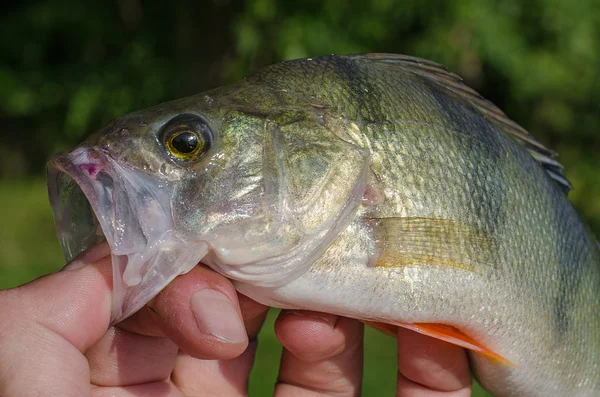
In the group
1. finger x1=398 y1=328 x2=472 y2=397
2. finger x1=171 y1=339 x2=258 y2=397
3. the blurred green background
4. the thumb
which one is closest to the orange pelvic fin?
finger x1=398 y1=328 x2=472 y2=397

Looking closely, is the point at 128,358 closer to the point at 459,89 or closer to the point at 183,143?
the point at 183,143

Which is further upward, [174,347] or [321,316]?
[321,316]

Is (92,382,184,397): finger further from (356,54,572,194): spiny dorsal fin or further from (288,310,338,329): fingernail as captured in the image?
(356,54,572,194): spiny dorsal fin

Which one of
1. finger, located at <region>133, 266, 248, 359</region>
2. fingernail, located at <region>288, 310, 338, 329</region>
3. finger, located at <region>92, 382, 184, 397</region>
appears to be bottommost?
finger, located at <region>92, 382, 184, 397</region>

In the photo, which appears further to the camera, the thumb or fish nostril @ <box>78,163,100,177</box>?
fish nostril @ <box>78,163,100,177</box>

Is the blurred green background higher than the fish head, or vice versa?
the fish head

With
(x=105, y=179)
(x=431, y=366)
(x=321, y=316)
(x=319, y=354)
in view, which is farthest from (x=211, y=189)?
(x=431, y=366)

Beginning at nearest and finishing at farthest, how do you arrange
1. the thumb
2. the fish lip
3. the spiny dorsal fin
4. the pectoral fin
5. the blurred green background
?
the thumb
the fish lip
the pectoral fin
the spiny dorsal fin
the blurred green background

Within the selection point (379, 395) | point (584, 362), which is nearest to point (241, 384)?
point (584, 362)
